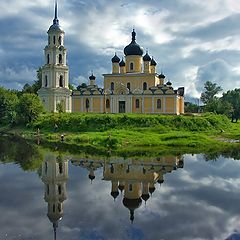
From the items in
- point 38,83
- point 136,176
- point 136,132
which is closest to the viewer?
point 136,176

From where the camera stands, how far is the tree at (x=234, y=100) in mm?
91812

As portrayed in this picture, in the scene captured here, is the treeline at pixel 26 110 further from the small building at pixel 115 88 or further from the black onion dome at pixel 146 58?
the black onion dome at pixel 146 58

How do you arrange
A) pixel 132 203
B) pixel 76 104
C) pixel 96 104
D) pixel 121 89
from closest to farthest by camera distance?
pixel 132 203 < pixel 121 89 < pixel 96 104 < pixel 76 104

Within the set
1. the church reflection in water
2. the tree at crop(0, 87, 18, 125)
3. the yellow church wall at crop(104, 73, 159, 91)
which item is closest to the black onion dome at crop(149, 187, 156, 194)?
the church reflection in water

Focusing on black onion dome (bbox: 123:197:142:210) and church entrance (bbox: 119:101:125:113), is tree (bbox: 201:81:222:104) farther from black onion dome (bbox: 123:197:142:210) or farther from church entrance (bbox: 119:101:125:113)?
black onion dome (bbox: 123:197:142:210)

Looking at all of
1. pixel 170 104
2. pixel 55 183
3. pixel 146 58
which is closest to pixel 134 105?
pixel 170 104

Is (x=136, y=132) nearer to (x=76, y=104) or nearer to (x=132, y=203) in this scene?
(x=76, y=104)

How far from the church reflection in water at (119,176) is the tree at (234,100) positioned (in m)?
62.6

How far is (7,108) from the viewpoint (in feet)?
218

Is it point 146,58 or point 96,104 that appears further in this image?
point 146,58

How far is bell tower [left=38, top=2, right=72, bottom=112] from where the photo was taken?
64.3 meters

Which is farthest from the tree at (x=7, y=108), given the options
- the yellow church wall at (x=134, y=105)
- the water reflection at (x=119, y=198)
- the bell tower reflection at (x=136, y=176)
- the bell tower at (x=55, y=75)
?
the bell tower reflection at (x=136, y=176)

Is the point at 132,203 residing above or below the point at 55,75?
below

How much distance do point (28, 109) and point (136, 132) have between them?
1800 cm
